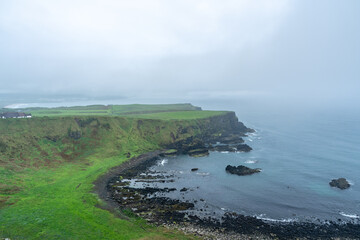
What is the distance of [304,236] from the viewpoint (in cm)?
4484

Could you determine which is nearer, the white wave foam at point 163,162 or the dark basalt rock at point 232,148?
the white wave foam at point 163,162

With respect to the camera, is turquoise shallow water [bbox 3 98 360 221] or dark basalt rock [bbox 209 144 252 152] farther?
dark basalt rock [bbox 209 144 252 152]

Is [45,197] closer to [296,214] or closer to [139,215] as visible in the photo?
[139,215]

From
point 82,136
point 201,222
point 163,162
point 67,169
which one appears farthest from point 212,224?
point 82,136

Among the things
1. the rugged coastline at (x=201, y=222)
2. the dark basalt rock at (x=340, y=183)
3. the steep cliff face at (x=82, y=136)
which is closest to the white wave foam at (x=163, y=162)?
the steep cliff face at (x=82, y=136)

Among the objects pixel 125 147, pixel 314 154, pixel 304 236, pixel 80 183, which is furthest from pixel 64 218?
pixel 314 154

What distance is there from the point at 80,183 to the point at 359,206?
8326 cm

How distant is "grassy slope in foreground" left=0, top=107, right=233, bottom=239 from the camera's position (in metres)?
44.4

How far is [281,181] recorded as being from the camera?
75.2 meters

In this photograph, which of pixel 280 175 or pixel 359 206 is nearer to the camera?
pixel 359 206

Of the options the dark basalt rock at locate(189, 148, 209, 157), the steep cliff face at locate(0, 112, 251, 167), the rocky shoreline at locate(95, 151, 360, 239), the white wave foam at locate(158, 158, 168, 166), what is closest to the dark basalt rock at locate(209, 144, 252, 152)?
the dark basalt rock at locate(189, 148, 209, 157)

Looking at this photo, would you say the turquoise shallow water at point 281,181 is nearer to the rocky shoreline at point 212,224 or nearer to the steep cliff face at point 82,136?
the rocky shoreline at point 212,224

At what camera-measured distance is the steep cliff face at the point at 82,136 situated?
288ft

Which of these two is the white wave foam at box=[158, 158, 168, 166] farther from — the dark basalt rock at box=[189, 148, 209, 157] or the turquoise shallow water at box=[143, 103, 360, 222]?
→ the dark basalt rock at box=[189, 148, 209, 157]
